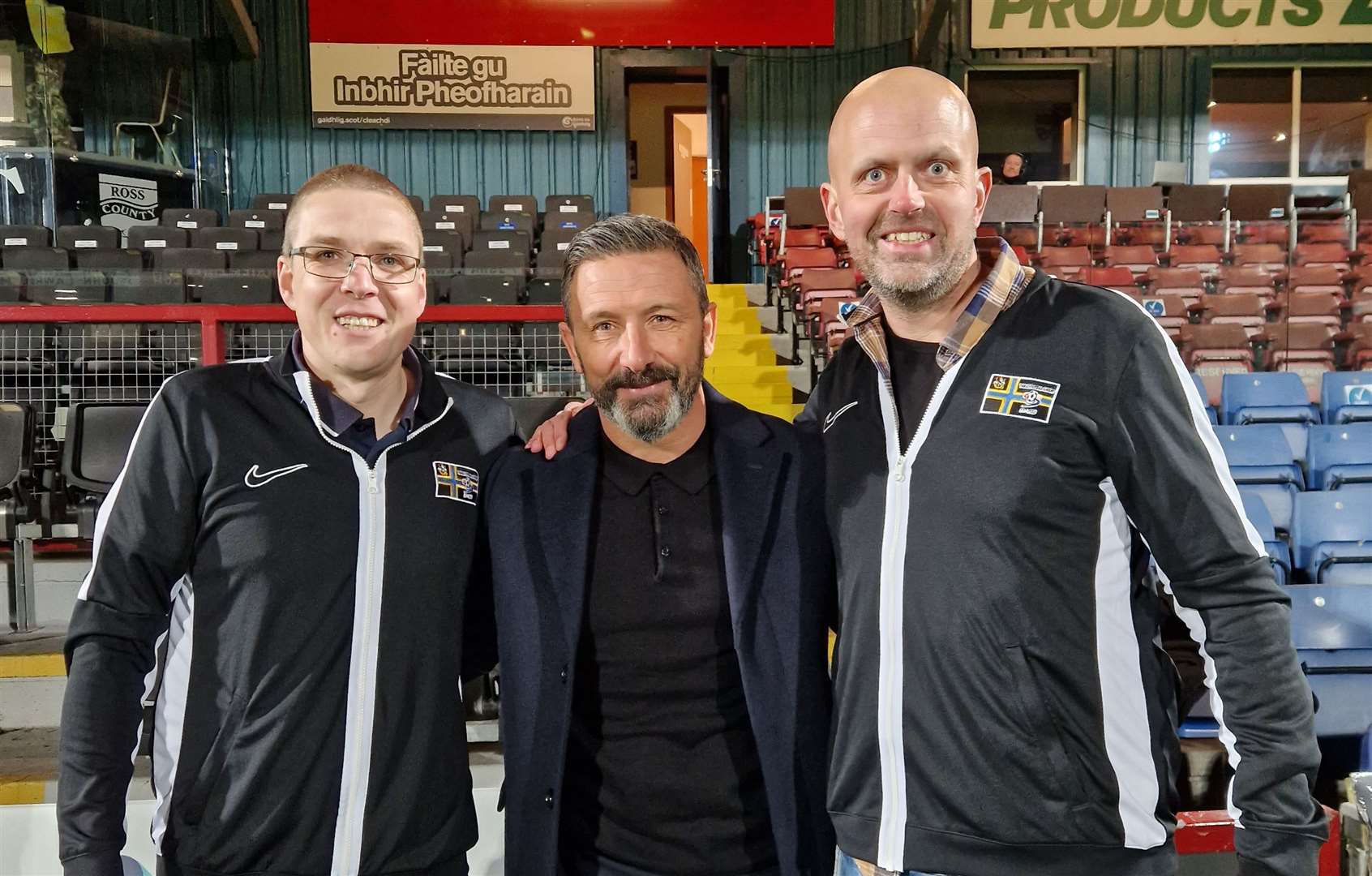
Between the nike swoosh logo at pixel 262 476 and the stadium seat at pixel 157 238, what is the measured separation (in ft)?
24.8

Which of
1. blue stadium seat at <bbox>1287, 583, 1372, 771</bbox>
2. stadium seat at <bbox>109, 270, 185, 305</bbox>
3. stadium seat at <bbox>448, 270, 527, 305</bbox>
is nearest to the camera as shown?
blue stadium seat at <bbox>1287, 583, 1372, 771</bbox>

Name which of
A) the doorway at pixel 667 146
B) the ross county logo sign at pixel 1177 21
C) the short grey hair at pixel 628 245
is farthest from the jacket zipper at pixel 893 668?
the doorway at pixel 667 146

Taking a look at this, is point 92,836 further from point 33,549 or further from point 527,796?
point 33,549

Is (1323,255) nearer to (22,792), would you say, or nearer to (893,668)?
(893,668)

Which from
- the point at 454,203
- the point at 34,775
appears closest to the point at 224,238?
the point at 454,203

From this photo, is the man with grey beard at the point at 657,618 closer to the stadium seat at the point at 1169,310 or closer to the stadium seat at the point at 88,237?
the stadium seat at the point at 1169,310

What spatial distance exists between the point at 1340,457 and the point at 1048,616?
3726 millimetres

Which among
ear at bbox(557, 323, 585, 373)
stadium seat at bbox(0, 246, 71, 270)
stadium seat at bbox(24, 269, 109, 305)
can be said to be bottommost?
ear at bbox(557, 323, 585, 373)

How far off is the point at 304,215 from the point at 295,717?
0.76 m

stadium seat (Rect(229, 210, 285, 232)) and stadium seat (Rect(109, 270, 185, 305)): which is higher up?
stadium seat (Rect(229, 210, 285, 232))

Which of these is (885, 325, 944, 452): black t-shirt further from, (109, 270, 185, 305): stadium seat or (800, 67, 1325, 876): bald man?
(109, 270, 185, 305): stadium seat

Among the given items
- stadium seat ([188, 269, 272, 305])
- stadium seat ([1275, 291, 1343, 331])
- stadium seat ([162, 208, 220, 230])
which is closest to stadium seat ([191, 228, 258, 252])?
stadium seat ([162, 208, 220, 230])

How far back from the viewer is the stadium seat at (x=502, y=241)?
841cm

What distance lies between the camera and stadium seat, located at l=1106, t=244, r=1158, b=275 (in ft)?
19.0
